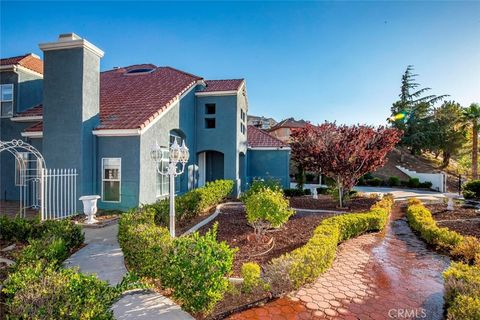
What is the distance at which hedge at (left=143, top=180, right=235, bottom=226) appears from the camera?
27.6 feet

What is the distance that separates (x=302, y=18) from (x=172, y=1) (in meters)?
5.69

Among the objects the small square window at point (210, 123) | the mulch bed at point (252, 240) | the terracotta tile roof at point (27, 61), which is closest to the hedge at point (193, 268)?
the mulch bed at point (252, 240)

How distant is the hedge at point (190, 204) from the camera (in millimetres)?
8422

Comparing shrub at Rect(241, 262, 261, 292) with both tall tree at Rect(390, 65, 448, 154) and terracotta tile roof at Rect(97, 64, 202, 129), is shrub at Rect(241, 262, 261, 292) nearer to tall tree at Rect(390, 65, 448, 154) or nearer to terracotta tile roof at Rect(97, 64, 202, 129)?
terracotta tile roof at Rect(97, 64, 202, 129)

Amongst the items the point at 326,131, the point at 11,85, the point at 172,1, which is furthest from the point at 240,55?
the point at 11,85

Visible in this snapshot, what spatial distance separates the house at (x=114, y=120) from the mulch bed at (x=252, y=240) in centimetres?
391

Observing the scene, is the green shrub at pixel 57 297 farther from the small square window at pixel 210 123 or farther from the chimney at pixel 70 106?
the small square window at pixel 210 123

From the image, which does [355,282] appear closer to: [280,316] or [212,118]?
[280,316]

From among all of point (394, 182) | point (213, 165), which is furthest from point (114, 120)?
point (394, 182)

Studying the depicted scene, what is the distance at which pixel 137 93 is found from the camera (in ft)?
50.3

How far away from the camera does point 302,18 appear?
11.2 m

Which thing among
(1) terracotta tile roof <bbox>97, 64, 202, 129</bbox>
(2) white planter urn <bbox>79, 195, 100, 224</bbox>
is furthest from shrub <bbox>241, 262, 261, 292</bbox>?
(1) terracotta tile roof <bbox>97, 64, 202, 129</bbox>

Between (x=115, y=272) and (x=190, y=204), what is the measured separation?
4.68 m

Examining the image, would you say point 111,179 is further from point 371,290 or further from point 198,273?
point 371,290
